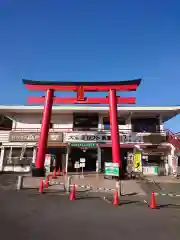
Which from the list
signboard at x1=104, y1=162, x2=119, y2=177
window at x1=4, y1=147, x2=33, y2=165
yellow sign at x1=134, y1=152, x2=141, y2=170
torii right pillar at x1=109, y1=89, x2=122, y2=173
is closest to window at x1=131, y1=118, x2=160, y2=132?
yellow sign at x1=134, y1=152, x2=141, y2=170

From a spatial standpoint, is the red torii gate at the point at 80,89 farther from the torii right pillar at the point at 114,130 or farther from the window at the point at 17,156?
the window at the point at 17,156

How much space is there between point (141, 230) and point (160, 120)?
20.4m

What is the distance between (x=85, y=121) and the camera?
2597cm

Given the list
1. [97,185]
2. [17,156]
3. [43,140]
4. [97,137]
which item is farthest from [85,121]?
[97,185]

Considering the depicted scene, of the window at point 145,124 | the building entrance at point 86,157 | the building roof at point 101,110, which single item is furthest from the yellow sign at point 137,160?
the building roof at point 101,110

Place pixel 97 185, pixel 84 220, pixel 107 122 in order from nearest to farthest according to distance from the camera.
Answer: pixel 84 220
pixel 97 185
pixel 107 122

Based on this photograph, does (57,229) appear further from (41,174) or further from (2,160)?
(2,160)

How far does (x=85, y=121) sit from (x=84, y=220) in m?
19.2

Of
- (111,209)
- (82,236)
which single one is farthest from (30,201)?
(82,236)

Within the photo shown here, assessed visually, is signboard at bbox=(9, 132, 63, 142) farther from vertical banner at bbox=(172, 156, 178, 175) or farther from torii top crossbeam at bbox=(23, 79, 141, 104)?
vertical banner at bbox=(172, 156, 178, 175)

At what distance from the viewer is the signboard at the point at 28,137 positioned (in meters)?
23.4

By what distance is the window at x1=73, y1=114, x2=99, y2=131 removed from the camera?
2577 cm

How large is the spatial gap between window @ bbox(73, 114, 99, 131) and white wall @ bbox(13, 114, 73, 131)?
0.61m

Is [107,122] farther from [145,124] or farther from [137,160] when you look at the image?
[137,160]
